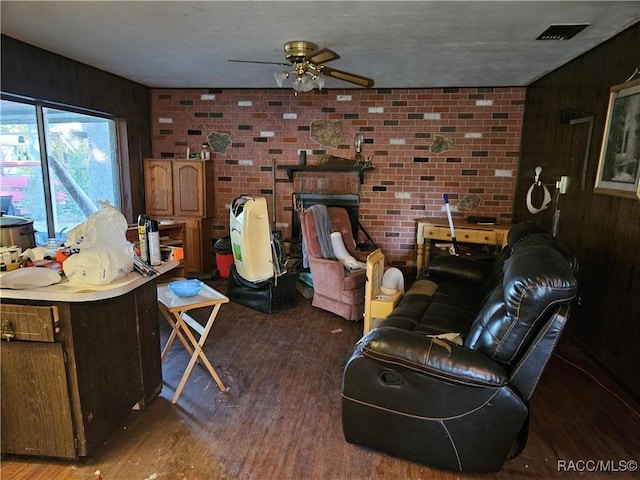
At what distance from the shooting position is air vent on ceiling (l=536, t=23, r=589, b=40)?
241 cm

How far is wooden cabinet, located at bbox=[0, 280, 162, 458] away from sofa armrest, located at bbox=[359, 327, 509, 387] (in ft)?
3.97

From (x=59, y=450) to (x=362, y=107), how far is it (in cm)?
410

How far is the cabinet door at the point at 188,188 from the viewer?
4.50 metres

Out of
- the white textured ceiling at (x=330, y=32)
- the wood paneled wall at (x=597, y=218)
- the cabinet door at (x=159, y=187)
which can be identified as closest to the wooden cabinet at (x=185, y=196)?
the cabinet door at (x=159, y=187)

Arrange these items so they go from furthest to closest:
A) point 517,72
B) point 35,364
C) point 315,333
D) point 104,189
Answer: point 104,189 < point 517,72 < point 315,333 < point 35,364

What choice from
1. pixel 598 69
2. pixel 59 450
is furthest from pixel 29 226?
pixel 598 69

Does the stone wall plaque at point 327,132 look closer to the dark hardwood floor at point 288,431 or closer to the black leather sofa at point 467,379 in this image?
the dark hardwood floor at point 288,431

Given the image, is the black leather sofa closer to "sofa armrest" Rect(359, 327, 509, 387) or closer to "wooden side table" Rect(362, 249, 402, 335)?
"sofa armrest" Rect(359, 327, 509, 387)

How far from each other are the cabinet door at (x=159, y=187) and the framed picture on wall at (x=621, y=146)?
4.18 meters

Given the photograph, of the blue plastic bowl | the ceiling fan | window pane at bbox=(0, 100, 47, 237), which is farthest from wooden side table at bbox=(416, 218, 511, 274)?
window pane at bbox=(0, 100, 47, 237)

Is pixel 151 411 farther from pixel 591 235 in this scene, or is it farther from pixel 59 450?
pixel 591 235

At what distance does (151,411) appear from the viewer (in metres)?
2.16

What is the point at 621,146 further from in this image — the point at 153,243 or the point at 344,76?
the point at 153,243

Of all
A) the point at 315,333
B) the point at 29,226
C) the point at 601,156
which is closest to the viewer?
the point at 29,226
